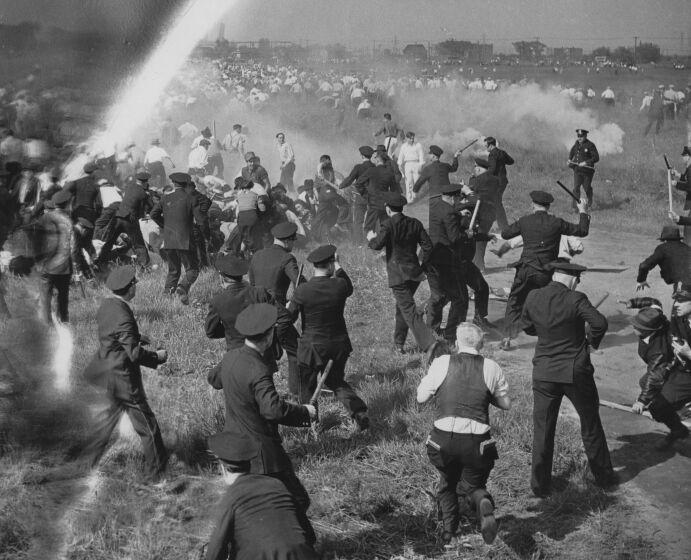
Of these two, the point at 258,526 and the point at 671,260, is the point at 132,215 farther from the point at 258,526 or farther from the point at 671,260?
the point at 258,526

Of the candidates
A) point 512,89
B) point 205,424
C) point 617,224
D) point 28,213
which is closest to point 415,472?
point 205,424

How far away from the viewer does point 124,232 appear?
12.6 meters

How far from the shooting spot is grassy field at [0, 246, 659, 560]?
216 inches

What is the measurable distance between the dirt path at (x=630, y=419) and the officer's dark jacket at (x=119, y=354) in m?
3.86

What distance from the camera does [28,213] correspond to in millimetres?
7465

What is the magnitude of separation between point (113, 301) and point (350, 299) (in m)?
5.99

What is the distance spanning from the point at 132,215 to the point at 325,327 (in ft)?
18.6

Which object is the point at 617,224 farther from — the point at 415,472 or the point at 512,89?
the point at 512,89

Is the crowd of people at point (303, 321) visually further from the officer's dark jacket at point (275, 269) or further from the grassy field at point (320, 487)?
the grassy field at point (320, 487)

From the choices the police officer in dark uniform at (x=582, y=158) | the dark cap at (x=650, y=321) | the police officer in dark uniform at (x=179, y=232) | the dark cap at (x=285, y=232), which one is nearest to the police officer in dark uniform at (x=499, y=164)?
the police officer in dark uniform at (x=582, y=158)

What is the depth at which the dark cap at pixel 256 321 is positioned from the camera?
4938 millimetres

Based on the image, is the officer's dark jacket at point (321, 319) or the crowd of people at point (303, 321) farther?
the officer's dark jacket at point (321, 319)

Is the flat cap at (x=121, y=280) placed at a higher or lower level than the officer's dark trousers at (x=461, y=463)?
higher

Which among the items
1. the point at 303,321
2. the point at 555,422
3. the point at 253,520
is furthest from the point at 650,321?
the point at 253,520
